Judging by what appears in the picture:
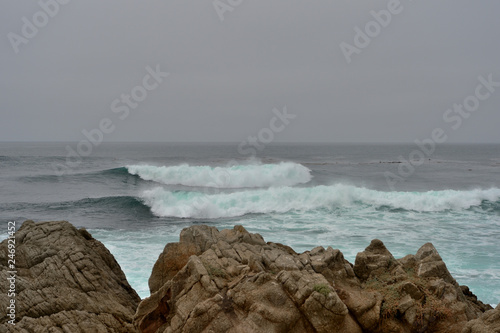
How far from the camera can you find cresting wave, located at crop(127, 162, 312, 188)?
43.5m

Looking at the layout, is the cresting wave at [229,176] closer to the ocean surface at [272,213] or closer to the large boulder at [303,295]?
the ocean surface at [272,213]

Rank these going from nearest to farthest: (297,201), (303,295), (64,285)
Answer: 1. (303,295)
2. (64,285)
3. (297,201)

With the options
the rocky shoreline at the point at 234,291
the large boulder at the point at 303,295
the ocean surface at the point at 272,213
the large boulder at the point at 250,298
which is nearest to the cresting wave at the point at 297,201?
the ocean surface at the point at 272,213

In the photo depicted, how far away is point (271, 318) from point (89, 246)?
225 inches

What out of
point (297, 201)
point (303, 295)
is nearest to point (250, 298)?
point (303, 295)

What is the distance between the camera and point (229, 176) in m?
44.8

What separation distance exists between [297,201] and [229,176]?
648 inches

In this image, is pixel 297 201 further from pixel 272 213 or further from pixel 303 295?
pixel 303 295

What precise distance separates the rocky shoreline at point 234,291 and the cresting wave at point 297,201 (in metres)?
18.1

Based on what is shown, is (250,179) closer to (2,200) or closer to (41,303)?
(2,200)

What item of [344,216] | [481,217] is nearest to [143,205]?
[344,216]

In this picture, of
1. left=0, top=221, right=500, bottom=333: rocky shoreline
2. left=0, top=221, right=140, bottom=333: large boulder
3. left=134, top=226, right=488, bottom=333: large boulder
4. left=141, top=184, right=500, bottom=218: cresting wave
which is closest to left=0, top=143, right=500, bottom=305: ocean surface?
left=141, top=184, right=500, bottom=218: cresting wave

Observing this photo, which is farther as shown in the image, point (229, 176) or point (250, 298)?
point (229, 176)

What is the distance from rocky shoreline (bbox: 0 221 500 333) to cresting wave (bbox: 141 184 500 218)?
18.1m
